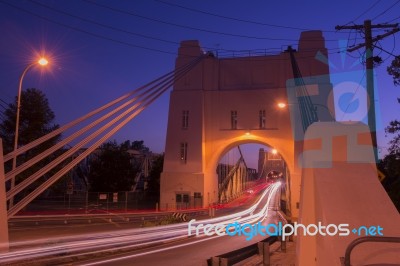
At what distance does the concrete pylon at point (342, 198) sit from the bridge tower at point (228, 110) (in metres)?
35.4

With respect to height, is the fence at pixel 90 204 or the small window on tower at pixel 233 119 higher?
the small window on tower at pixel 233 119

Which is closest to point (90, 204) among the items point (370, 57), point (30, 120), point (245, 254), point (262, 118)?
point (30, 120)

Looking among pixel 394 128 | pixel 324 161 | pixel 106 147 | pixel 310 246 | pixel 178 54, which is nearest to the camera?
pixel 310 246

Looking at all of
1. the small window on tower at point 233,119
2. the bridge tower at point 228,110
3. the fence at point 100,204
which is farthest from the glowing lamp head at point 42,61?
the small window on tower at point 233,119

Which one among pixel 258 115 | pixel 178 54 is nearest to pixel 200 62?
pixel 178 54

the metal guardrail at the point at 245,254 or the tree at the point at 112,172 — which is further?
the tree at the point at 112,172

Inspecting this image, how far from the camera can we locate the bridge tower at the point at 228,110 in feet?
145

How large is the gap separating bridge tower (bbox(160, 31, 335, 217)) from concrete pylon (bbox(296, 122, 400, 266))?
35.4m

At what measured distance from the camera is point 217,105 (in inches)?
1839

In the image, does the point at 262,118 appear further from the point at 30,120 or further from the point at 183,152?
the point at 30,120

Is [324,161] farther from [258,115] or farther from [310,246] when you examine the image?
[258,115]

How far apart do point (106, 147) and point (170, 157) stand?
1226 centimetres

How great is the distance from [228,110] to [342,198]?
130 ft

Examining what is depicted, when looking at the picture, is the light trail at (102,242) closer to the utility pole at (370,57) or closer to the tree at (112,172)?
the utility pole at (370,57)
